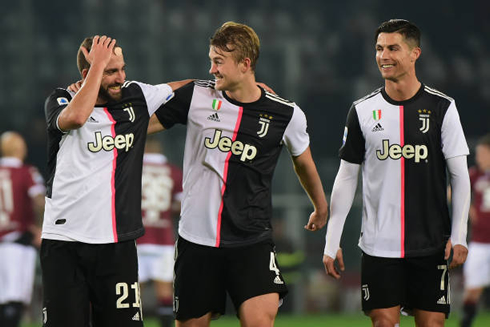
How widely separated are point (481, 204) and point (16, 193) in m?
4.96

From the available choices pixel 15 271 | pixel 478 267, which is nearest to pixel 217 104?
pixel 15 271

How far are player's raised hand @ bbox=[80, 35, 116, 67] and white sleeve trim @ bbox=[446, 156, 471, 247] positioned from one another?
1859 mm

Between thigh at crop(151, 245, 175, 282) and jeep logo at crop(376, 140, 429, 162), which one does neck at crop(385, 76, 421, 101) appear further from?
thigh at crop(151, 245, 175, 282)

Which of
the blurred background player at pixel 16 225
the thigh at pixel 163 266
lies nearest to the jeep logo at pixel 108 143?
the blurred background player at pixel 16 225

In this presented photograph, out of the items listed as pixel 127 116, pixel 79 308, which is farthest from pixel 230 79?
pixel 79 308

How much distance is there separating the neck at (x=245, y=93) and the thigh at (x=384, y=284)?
1.08m

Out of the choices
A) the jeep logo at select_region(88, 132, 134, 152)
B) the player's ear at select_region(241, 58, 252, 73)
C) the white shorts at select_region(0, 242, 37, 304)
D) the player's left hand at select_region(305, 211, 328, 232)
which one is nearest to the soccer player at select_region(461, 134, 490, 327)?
the white shorts at select_region(0, 242, 37, 304)

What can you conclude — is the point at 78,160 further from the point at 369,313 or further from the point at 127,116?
the point at 369,313

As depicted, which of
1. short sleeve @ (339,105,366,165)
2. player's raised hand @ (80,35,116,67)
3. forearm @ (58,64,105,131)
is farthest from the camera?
short sleeve @ (339,105,366,165)

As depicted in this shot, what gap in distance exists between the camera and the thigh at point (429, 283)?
475 cm

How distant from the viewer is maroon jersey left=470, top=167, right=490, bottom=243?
9.70m

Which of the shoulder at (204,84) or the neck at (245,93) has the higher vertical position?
the shoulder at (204,84)

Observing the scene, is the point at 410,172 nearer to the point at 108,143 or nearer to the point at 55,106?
the point at 108,143

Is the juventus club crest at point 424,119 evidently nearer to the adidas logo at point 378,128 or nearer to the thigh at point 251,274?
the adidas logo at point 378,128
